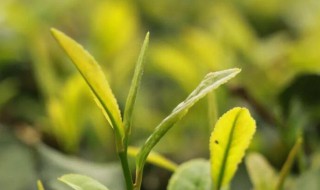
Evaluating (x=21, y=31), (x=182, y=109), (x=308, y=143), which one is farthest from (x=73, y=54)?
(x=21, y=31)

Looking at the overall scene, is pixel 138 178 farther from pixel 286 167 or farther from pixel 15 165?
pixel 15 165

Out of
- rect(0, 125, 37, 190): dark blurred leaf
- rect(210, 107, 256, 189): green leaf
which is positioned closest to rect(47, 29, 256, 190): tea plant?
rect(210, 107, 256, 189): green leaf

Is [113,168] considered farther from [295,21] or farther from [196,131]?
[295,21]

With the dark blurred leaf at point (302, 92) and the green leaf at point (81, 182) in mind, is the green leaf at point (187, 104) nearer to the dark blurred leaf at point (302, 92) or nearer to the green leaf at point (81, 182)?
the green leaf at point (81, 182)

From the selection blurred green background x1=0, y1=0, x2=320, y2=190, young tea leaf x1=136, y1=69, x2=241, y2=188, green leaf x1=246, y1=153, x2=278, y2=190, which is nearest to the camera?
young tea leaf x1=136, y1=69, x2=241, y2=188

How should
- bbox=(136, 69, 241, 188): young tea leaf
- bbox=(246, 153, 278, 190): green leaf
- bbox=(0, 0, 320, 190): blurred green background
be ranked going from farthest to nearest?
1. bbox=(0, 0, 320, 190): blurred green background
2. bbox=(246, 153, 278, 190): green leaf
3. bbox=(136, 69, 241, 188): young tea leaf

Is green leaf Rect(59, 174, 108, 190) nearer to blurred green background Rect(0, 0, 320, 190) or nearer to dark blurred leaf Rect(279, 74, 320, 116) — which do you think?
blurred green background Rect(0, 0, 320, 190)
